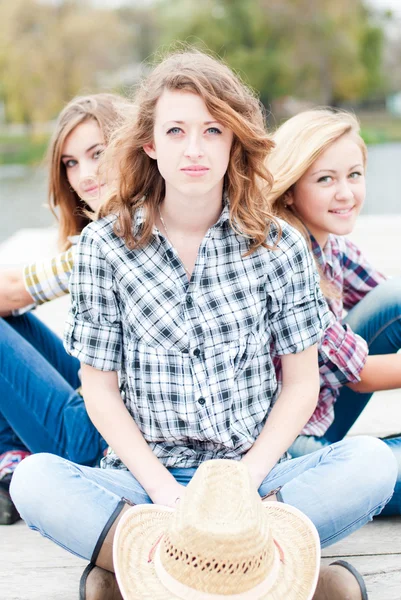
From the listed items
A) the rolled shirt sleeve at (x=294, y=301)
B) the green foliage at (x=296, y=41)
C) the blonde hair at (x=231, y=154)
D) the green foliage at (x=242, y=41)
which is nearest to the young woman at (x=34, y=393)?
the blonde hair at (x=231, y=154)

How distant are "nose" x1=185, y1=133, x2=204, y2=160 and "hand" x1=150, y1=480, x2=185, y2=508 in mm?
688

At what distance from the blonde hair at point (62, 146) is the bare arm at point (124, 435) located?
0.66 meters

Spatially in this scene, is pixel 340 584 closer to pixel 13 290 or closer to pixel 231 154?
pixel 231 154

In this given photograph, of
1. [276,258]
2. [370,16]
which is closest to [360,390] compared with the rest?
[276,258]

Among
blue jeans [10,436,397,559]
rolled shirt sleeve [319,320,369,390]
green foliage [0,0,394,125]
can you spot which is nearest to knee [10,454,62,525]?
blue jeans [10,436,397,559]

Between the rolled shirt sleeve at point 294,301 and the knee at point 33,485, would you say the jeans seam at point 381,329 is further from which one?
the knee at point 33,485

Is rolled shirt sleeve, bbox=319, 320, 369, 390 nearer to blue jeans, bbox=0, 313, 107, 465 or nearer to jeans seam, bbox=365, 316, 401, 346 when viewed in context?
jeans seam, bbox=365, 316, 401, 346

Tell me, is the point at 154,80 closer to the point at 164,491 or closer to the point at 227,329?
the point at 227,329

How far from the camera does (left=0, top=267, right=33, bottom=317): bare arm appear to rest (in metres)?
1.95

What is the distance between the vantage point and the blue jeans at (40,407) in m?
1.88

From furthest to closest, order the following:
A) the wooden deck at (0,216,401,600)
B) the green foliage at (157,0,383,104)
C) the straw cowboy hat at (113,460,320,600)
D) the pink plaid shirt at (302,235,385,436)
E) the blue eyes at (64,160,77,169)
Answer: the green foliage at (157,0,383,104) → the blue eyes at (64,160,77,169) → the pink plaid shirt at (302,235,385,436) → the wooden deck at (0,216,401,600) → the straw cowboy hat at (113,460,320,600)

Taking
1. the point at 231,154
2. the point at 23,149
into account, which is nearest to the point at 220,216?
the point at 231,154

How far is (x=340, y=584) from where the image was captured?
137 centimetres

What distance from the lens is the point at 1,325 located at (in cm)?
191
